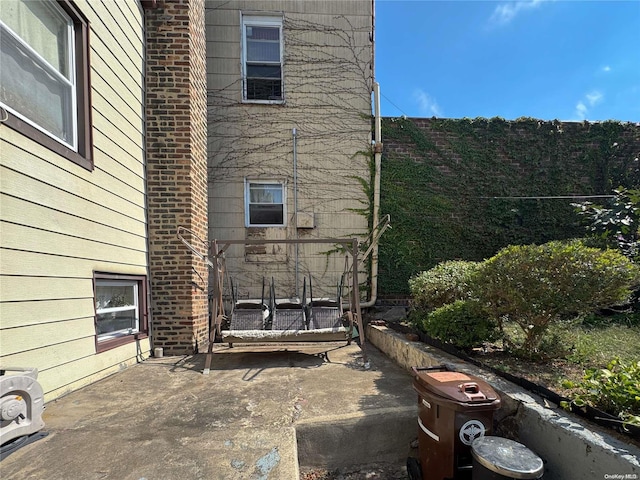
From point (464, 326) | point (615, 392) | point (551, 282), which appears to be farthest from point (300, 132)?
point (615, 392)

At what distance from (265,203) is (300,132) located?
1.60 meters

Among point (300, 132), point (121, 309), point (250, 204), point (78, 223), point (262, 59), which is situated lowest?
point (121, 309)

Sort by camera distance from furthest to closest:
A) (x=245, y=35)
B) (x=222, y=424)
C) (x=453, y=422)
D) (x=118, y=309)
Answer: (x=245, y=35) < (x=118, y=309) < (x=222, y=424) < (x=453, y=422)

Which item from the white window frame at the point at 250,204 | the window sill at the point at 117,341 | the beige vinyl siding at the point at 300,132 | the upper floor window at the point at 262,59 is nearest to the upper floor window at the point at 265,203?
the white window frame at the point at 250,204

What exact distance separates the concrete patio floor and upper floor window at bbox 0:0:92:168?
2276mm

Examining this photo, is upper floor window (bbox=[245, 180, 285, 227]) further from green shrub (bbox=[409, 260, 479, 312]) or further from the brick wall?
green shrub (bbox=[409, 260, 479, 312])

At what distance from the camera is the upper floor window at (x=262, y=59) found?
6.28 metres

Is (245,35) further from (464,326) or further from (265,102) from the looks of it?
(464,326)

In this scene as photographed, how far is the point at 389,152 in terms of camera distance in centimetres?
679

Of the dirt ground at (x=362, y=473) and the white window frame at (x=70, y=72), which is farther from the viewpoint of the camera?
the white window frame at (x=70, y=72)

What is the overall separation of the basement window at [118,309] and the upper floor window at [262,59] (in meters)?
4.26

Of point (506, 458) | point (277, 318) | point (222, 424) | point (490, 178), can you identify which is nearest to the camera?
point (506, 458)

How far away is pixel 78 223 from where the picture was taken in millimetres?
3035

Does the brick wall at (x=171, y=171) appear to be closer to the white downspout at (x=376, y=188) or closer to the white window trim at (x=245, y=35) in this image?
the white window trim at (x=245, y=35)
